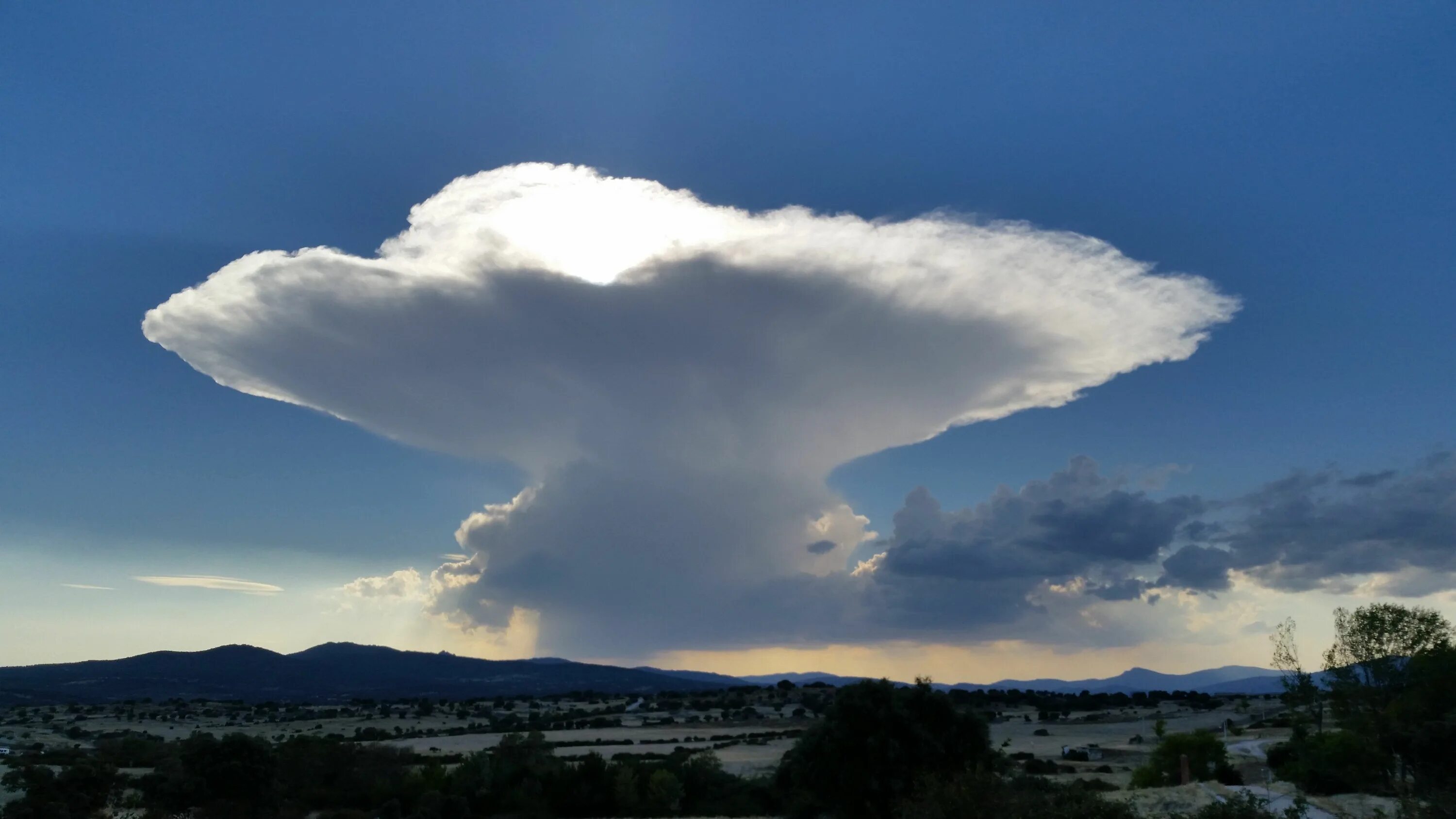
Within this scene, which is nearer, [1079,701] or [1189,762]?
[1189,762]

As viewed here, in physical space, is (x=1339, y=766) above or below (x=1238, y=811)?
below

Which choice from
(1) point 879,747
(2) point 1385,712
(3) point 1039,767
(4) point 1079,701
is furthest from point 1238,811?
(4) point 1079,701

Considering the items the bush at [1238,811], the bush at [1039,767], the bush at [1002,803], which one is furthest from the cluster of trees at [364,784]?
the bush at [1238,811]

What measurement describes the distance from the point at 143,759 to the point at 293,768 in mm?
12588

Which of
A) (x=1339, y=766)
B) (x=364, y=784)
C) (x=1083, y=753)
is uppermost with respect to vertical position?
(x=1339, y=766)

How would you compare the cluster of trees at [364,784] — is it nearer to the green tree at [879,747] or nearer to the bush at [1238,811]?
the green tree at [879,747]

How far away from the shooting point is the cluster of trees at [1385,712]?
1299 inches

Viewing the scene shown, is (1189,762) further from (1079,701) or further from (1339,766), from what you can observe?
(1079,701)

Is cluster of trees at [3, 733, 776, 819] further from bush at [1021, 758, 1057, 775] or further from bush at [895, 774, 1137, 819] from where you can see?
bush at [895, 774, 1137, 819]

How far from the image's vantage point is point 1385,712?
39.2m

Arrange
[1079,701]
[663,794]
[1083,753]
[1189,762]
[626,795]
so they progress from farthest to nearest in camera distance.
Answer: [1079,701], [1083,753], [1189,762], [663,794], [626,795]

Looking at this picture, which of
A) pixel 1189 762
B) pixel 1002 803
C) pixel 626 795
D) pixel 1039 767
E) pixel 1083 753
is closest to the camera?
pixel 1002 803

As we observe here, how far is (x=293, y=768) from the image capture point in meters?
41.8

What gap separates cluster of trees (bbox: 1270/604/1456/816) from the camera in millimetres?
33000
